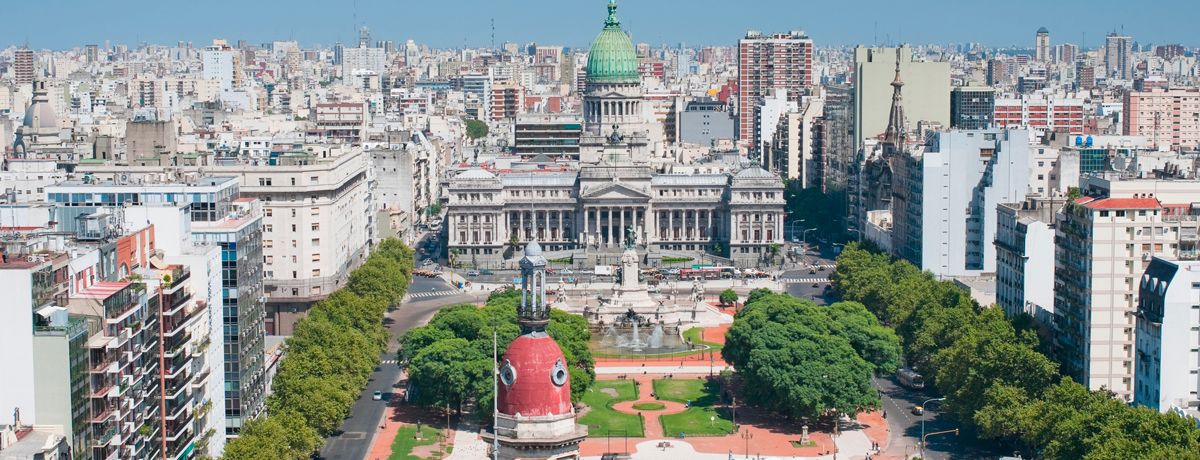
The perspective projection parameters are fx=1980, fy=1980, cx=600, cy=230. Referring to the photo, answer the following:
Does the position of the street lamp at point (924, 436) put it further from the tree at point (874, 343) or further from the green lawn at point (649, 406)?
the green lawn at point (649, 406)

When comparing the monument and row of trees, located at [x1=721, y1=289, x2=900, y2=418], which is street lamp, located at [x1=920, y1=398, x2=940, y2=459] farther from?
the monument

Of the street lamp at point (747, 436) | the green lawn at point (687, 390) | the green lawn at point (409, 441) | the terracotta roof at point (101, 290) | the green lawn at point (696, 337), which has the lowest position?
the street lamp at point (747, 436)

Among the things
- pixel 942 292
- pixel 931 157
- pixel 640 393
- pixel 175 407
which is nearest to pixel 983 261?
pixel 931 157

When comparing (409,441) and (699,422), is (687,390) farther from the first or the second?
(409,441)

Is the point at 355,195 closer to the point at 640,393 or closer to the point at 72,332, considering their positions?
the point at 640,393

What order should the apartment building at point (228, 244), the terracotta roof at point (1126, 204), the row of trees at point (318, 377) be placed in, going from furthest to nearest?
the terracotta roof at point (1126, 204)
the apartment building at point (228, 244)
the row of trees at point (318, 377)

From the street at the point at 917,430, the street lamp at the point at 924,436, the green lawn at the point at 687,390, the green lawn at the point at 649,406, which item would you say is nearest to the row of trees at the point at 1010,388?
the street lamp at the point at 924,436

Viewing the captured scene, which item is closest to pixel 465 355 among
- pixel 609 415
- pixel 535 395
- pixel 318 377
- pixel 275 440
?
pixel 609 415

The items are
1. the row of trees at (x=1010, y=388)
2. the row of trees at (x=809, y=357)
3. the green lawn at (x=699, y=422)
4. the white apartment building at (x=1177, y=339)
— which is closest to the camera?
the row of trees at (x=1010, y=388)
